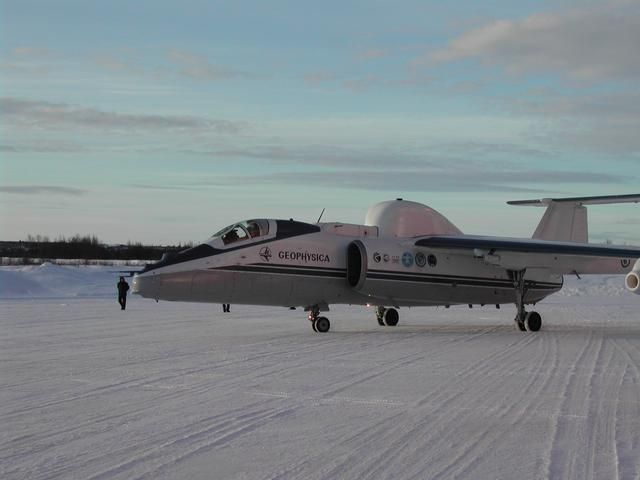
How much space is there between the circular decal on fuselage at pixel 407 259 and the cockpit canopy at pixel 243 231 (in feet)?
12.2

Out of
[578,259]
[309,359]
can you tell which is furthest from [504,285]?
[309,359]

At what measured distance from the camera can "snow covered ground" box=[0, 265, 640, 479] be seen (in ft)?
21.1

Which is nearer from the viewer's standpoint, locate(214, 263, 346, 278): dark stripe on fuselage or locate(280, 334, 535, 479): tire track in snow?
locate(280, 334, 535, 479): tire track in snow

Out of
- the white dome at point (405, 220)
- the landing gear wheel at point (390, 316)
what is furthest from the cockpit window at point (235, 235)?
the landing gear wheel at point (390, 316)

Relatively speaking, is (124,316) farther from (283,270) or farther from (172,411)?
(172,411)

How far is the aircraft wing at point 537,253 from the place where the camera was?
21.0 metres

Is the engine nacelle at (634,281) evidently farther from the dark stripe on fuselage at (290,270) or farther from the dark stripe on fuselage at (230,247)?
the dark stripe on fuselage at (230,247)

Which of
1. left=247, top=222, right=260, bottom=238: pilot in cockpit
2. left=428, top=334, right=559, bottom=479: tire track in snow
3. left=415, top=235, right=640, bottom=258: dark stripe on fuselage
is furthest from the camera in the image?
left=415, top=235, right=640, bottom=258: dark stripe on fuselage

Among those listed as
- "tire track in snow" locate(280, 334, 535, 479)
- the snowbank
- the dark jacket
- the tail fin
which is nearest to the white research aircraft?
the tail fin

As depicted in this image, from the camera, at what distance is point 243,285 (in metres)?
19.2

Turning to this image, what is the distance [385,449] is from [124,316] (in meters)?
19.9

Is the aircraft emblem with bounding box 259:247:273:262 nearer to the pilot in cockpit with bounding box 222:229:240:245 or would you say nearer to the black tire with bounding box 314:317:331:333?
the pilot in cockpit with bounding box 222:229:240:245

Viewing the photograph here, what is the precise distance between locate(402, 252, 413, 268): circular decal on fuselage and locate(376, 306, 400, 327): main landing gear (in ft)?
7.26

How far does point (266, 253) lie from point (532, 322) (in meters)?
7.13
